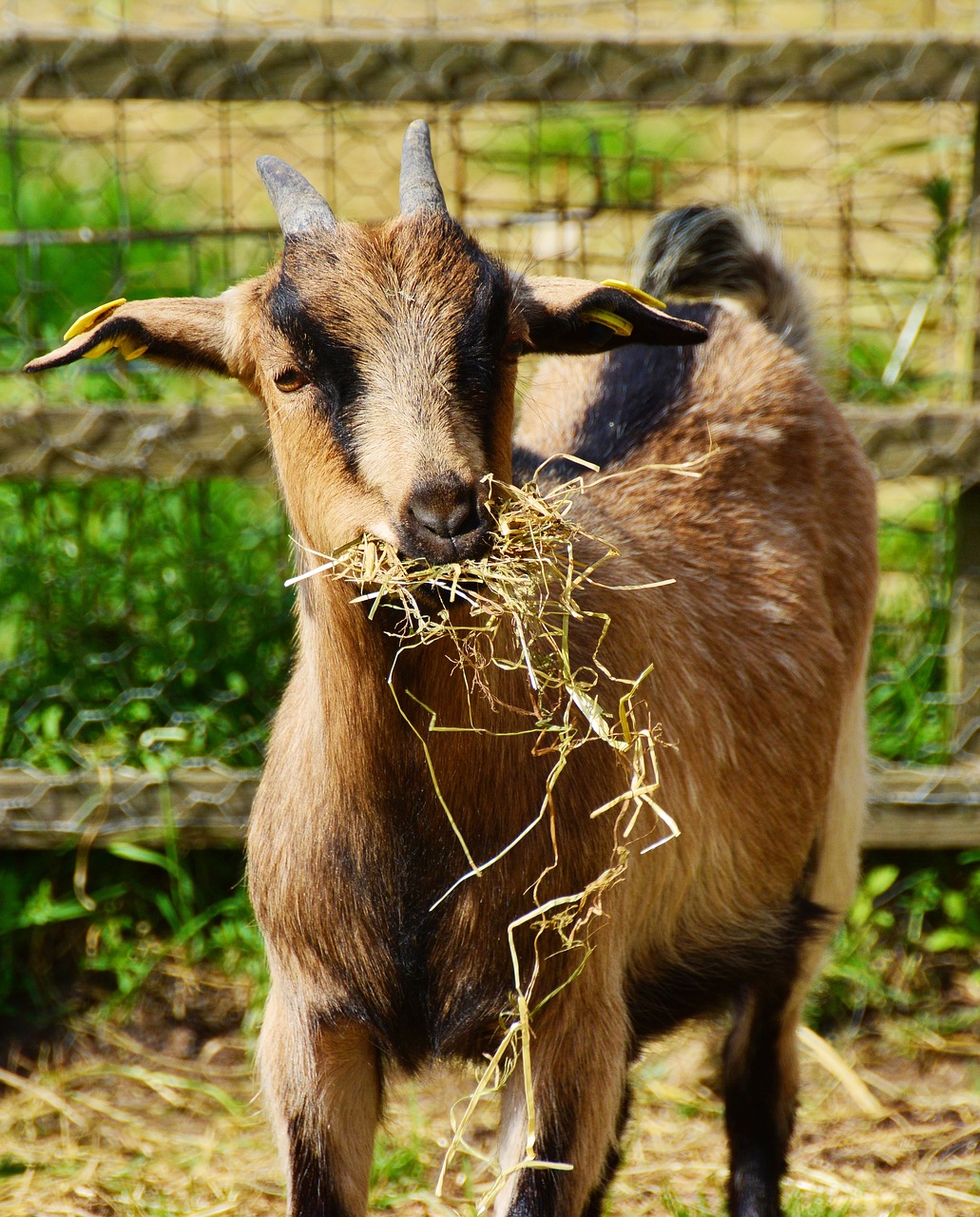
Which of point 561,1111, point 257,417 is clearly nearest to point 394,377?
point 561,1111

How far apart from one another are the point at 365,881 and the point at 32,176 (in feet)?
18.0

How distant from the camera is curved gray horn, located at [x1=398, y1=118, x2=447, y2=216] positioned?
249cm

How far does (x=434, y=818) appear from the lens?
2529 mm

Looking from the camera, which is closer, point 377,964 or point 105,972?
point 377,964

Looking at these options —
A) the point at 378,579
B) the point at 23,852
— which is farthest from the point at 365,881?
the point at 23,852

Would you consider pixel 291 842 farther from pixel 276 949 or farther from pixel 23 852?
pixel 23 852

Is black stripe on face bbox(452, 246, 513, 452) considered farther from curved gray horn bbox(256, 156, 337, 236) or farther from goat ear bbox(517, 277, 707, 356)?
curved gray horn bbox(256, 156, 337, 236)

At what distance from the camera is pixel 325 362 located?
2.27 m

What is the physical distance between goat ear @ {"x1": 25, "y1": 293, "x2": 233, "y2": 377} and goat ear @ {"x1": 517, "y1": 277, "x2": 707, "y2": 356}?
55 centimetres

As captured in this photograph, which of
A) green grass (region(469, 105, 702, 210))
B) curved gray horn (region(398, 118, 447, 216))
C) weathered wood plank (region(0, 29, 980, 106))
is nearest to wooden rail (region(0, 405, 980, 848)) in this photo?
weathered wood plank (region(0, 29, 980, 106))

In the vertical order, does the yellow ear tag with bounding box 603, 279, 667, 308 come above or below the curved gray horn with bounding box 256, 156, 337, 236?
below

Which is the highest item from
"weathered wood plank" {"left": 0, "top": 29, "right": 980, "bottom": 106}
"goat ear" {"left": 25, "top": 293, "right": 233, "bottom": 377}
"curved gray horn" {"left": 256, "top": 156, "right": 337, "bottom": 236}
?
"weathered wood plank" {"left": 0, "top": 29, "right": 980, "bottom": 106}

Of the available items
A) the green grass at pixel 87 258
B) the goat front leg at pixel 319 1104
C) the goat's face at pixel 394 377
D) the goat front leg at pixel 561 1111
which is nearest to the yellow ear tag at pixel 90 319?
the goat's face at pixel 394 377

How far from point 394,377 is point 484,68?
6.54 feet
